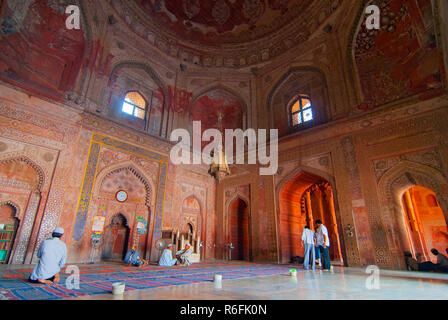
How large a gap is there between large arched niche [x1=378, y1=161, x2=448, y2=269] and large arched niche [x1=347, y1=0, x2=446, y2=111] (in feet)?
6.95

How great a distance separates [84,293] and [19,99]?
676cm

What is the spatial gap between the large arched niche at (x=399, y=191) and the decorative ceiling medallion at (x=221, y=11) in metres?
10.4

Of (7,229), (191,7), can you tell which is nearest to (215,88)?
(191,7)

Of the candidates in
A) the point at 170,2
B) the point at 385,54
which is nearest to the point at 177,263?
the point at 385,54

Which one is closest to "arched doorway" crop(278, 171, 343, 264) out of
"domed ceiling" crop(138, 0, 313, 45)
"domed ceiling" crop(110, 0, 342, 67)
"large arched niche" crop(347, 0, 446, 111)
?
"large arched niche" crop(347, 0, 446, 111)

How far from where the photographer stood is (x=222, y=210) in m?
11.5

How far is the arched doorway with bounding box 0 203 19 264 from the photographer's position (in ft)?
21.2

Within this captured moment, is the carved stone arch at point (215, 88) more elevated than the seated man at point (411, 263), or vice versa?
the carved stone arch at point (215, 88)

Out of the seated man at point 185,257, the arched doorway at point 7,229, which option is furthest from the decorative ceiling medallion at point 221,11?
the arched doorway at point 7,229

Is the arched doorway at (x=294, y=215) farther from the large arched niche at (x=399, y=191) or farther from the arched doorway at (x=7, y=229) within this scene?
the arched doorway at (x=7, y=229)

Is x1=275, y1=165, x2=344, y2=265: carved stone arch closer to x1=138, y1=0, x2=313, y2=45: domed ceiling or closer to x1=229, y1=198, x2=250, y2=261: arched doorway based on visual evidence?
x1=229, y1=198, x2=250, y2=261: arched doorway

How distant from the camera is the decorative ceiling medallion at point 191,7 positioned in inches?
475

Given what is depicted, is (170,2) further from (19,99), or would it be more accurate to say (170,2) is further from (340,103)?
(340,103)
